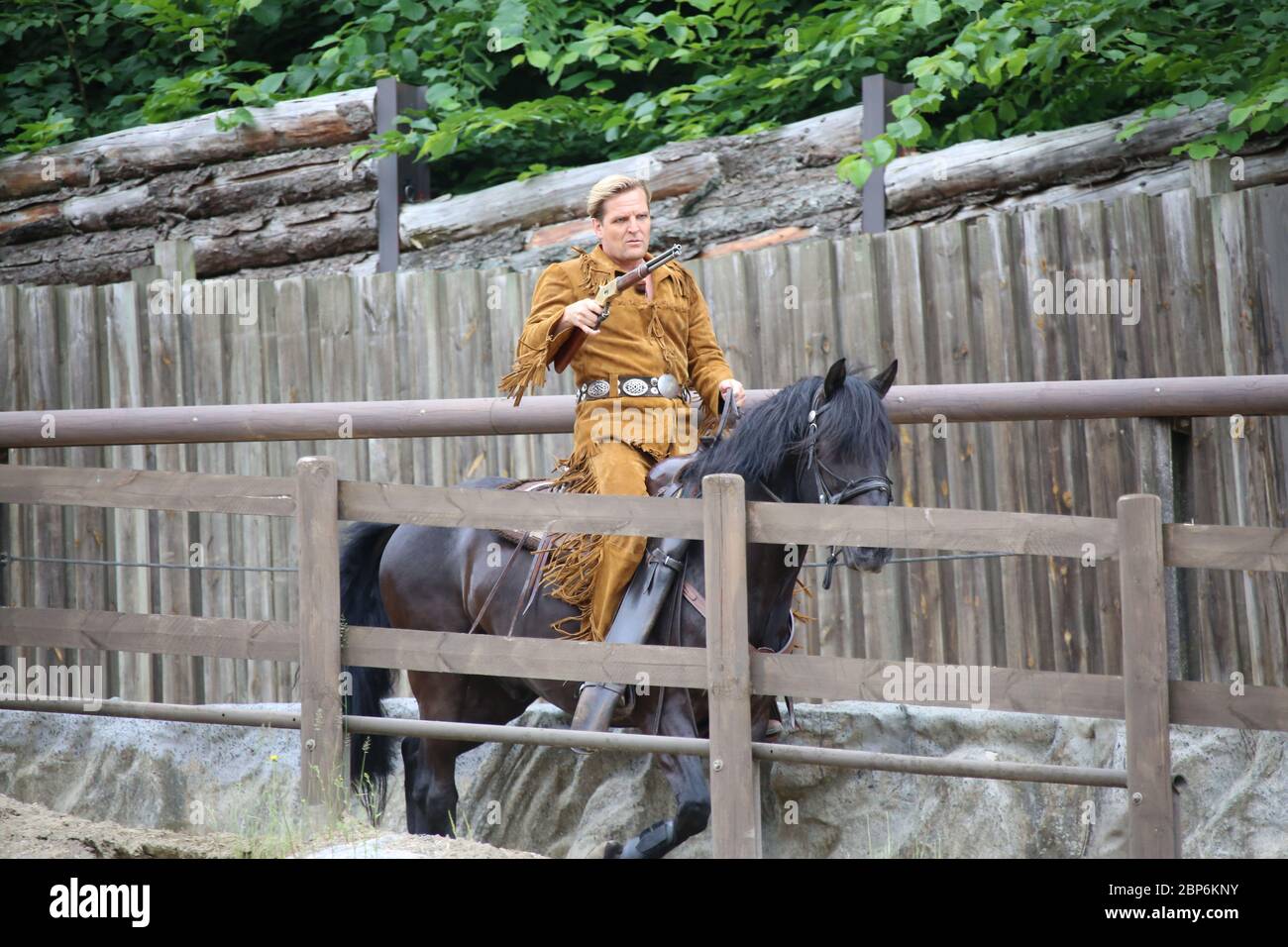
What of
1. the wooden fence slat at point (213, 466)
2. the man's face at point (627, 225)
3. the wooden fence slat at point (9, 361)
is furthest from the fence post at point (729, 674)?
the wooden fence slat at point (9, 361)

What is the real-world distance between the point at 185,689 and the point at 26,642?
2161 mm

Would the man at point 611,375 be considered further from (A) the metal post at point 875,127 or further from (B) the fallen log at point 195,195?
(B) the fallen log at point 195,195

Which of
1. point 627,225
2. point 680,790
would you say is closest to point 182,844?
point 680,790

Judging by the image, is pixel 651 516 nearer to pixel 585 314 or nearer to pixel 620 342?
pixel 585 314

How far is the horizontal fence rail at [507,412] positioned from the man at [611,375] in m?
0.34

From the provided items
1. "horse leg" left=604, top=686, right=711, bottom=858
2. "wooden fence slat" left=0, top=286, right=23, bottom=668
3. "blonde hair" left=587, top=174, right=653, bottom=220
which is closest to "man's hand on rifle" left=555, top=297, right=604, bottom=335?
"blonde hair" left=587, top=174, right=653, bottom=220

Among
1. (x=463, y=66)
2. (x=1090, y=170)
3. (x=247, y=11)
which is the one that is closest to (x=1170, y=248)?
(x=1090, y=170)

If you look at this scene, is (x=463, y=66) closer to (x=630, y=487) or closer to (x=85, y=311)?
(x=85, y=311)

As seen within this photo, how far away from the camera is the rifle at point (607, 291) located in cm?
459

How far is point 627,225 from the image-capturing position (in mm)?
4844

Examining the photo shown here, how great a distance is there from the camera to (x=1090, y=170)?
6.20 meters

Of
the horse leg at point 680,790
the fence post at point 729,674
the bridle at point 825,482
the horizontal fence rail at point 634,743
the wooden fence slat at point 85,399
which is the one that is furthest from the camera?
the wooden fence slat at point 85,399

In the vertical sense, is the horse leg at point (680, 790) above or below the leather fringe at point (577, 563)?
below

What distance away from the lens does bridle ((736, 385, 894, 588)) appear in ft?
13.9
